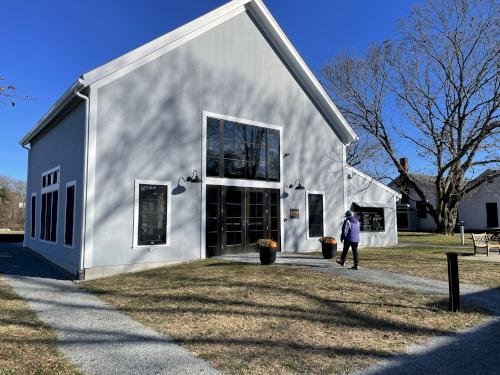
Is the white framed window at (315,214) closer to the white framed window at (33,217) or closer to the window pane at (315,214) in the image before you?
the window pane at (315,214)

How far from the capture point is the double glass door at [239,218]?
524 inches

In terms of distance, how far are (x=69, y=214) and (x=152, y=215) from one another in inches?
104

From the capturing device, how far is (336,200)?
17.7 m

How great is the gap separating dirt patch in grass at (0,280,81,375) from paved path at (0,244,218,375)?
14cm

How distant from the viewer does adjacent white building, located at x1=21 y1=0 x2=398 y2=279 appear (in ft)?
36.3

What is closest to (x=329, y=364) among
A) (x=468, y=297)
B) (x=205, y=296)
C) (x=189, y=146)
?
(x=205, y=296)

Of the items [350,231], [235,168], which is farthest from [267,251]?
[235,168]

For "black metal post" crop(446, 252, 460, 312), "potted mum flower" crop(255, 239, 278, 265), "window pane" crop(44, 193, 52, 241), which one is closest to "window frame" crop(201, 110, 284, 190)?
"potted mum flower" crop(255, 239, 278, 265)

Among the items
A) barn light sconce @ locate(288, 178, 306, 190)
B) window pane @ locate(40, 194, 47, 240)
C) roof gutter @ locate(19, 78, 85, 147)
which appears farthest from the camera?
barn light sconce @ locate(288, 178, 306, 190)

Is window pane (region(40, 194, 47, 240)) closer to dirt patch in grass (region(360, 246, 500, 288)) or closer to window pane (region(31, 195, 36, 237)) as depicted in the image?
window pane (region(31, 195, 36, 237))

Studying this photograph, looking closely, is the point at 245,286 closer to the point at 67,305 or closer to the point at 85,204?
the point at 67,305

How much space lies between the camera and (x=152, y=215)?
1181cm

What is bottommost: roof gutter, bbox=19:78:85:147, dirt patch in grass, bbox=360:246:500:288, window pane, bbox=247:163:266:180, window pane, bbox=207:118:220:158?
dirt patch in grass, bbox=360:246:500:288

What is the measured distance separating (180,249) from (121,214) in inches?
87.9
